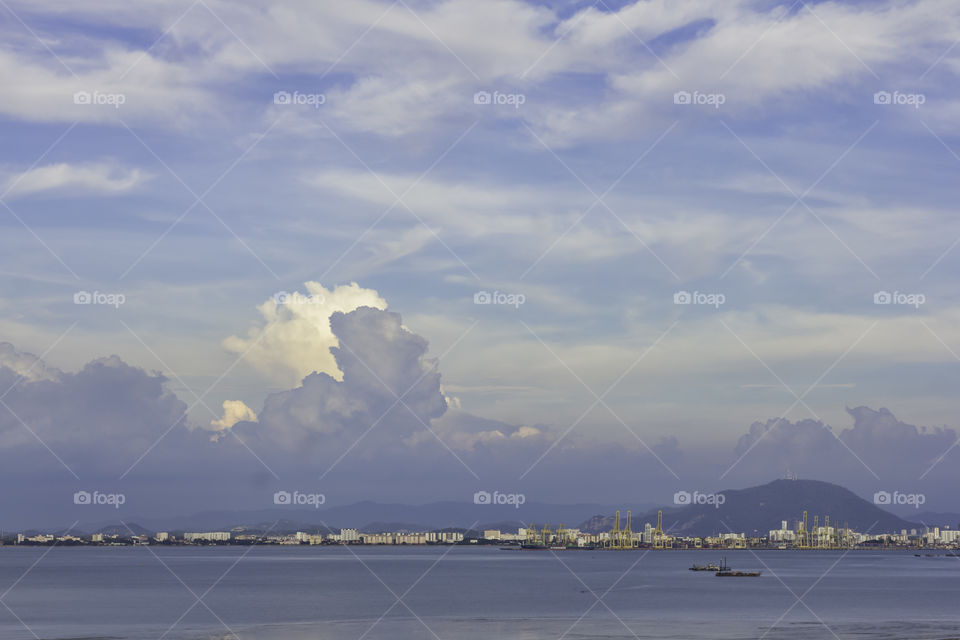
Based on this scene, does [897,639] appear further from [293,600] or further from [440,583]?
[440,583]

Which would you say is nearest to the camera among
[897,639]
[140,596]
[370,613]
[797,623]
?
[897,639]

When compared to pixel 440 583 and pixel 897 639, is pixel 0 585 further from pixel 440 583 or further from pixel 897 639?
pixel 897 639

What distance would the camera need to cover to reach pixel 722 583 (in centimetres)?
17788

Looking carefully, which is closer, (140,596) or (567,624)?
(567,624)

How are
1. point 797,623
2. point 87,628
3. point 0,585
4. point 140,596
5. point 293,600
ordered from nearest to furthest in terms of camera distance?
point 87,628 → point 797,623 → point 293,600 → point 140,596 → point 0,585

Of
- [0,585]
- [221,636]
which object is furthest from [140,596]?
[221,636]

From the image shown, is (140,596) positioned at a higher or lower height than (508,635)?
higher

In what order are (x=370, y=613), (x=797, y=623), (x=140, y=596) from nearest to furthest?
(x=797, y=623) < (x=370, y=613) < (x=140, y=596)

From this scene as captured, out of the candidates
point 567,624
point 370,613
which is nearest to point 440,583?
point 370,613

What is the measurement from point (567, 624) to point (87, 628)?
41594mm

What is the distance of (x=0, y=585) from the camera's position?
163m

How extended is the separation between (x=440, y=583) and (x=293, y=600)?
159 feet

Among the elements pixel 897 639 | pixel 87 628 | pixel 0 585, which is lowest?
pixel 897 639

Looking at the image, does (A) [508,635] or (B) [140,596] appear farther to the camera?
(B) [140,596]
